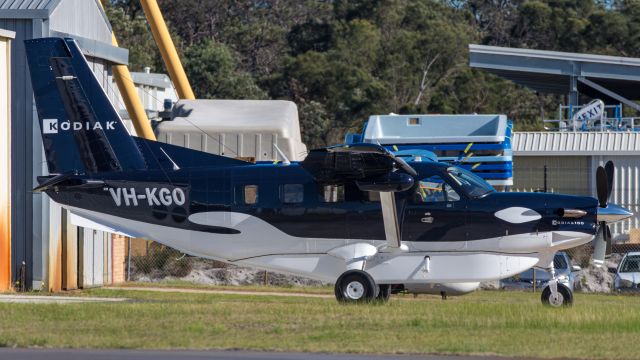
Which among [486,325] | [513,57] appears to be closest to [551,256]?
[486,325]

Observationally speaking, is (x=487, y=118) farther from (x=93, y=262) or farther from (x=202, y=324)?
(x=202, y=324)

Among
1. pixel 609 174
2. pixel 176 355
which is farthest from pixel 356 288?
pixel 176 355

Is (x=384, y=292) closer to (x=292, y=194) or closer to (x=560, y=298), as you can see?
(x=292, y=194)

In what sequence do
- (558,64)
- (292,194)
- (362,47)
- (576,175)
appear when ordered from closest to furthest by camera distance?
Answer: (292,194)
(576,175)
(558,64)
(362,47)

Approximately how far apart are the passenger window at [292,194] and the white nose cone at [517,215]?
3419mm

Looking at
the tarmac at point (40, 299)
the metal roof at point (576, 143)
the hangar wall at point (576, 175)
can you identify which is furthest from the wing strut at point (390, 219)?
the metal roof at point (576, 143)

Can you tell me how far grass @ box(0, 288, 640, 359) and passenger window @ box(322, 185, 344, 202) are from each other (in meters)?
1.86

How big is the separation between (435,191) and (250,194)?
10.8 feet

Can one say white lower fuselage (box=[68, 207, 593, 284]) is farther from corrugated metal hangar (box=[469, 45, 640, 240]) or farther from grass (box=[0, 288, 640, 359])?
corrugated metal hangar (box=[469, 45, 640, 240])

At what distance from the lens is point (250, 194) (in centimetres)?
2080

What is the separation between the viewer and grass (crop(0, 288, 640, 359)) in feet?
47.6

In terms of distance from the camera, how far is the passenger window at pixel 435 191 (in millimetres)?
20188

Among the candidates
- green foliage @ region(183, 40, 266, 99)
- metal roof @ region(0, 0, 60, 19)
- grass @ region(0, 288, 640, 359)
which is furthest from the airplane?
green foliage @ region(183, 40, 266, 99)

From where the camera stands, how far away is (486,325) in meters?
16.6
